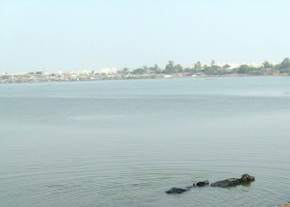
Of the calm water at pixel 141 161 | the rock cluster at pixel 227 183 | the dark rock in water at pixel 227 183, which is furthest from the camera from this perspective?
the dark rock in water at pixel 227 183

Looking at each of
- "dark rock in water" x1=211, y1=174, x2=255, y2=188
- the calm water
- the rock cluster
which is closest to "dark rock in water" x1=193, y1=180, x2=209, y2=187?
the rock cluster

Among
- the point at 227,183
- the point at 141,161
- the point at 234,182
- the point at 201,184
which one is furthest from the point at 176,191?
the point at 141,161

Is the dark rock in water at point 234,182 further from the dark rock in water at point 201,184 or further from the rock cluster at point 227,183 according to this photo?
the dark rock in water at point 201,184

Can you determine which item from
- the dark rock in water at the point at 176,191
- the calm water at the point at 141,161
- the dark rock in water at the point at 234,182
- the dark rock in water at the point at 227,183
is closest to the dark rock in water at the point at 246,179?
the dark rock in water at the point at 234,182

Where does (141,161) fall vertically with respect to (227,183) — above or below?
below

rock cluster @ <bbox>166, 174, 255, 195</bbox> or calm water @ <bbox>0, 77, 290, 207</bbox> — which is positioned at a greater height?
rock cluster @ <bbox>166, 174, 255, 195</bbox>

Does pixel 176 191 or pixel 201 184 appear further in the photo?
pixel 201 184

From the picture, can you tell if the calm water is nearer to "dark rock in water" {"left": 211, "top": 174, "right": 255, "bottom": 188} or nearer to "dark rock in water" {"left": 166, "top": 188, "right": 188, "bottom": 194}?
"dark rock in water" {"left": 166, "top": 188, "right": 188, "bottom": 194}

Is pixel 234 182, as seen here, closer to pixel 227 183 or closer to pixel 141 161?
pixel 227 183

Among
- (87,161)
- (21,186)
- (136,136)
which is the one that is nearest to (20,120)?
(136,136)

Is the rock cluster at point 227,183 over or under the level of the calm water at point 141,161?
over

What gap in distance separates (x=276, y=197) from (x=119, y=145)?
15783 millimetres

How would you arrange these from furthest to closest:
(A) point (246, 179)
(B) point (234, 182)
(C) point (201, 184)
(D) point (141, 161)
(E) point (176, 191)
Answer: (D) point (141, 161), (A) point (246, 179), (B) point (234, 182), (C) point (201, 184), (E) point (176, 191)

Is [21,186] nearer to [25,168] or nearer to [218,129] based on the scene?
[25,168]
